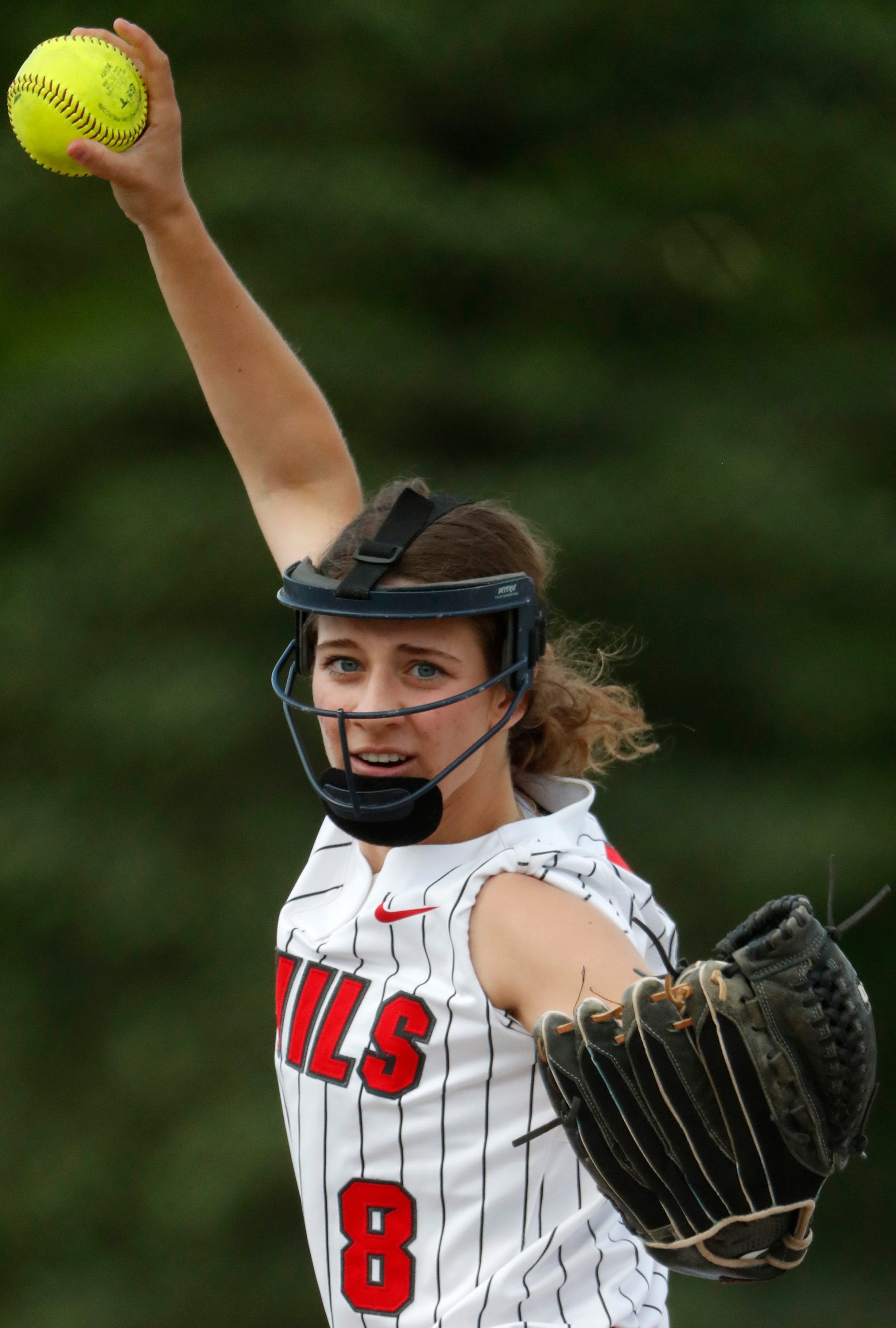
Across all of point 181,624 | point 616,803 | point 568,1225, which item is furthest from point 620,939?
point 181,624

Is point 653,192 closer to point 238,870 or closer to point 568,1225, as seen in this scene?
point 238,870

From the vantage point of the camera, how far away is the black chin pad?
5.39ft

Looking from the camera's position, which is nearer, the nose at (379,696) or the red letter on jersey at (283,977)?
the nose at (379,696)

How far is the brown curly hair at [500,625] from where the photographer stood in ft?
5.72

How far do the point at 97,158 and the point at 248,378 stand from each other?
37 cm

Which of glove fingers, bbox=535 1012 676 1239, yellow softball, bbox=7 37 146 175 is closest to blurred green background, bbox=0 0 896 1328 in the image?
yellow softball, bbox=7 37 146 175

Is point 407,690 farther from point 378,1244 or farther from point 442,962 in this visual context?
point 378,1244

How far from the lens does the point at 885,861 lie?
10.6 ft

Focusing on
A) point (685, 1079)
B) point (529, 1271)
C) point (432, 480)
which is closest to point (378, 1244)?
point (529, 1271)

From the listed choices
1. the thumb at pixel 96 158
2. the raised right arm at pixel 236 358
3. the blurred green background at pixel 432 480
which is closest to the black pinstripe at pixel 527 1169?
the raised right arm at pixel 236 358

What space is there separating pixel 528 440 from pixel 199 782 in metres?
1.01

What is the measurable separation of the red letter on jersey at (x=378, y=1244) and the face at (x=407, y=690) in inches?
17.8

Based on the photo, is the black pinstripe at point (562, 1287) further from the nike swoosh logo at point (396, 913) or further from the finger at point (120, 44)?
the finger at point (120, 44)

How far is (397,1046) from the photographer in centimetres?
166
